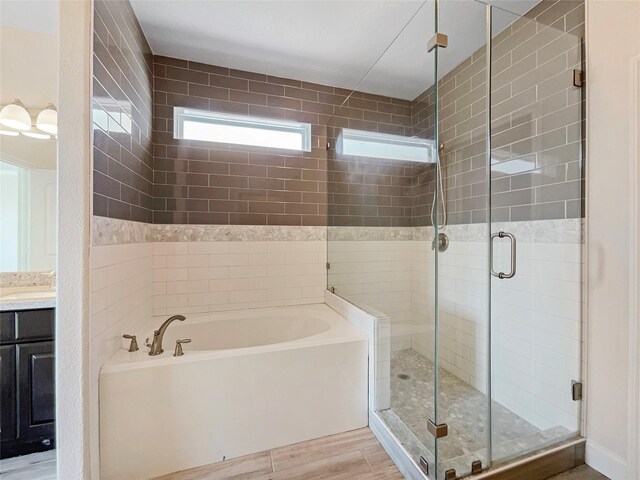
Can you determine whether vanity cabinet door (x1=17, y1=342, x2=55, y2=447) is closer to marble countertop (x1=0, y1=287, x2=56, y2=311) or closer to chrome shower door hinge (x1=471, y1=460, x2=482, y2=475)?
marble countertop (x1=0, y1=287, x2=56, y2=311)

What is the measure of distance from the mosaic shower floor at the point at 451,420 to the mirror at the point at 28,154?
240 cm

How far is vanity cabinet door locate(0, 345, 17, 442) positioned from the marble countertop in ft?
0.72

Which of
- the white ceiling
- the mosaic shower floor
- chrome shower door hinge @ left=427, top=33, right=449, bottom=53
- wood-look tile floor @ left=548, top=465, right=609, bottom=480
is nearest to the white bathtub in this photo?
the mosaic shower floor

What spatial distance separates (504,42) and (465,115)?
1.51 ft

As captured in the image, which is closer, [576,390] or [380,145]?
[576,390]

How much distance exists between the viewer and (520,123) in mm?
1762

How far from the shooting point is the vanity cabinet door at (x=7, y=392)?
146cm

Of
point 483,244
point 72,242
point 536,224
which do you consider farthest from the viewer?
point 483,244

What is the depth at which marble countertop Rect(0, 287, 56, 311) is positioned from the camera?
146 cm

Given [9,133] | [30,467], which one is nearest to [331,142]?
[9,133]

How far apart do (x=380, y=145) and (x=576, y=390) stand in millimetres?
2132

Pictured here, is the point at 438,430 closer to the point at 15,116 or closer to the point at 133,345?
the point at 133,345

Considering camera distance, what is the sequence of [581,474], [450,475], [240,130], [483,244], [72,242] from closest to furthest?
[72,242]
[450,475]
[581,474]
[483,244]
[240,130]

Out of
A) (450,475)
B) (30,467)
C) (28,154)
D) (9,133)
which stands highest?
(9,133)
